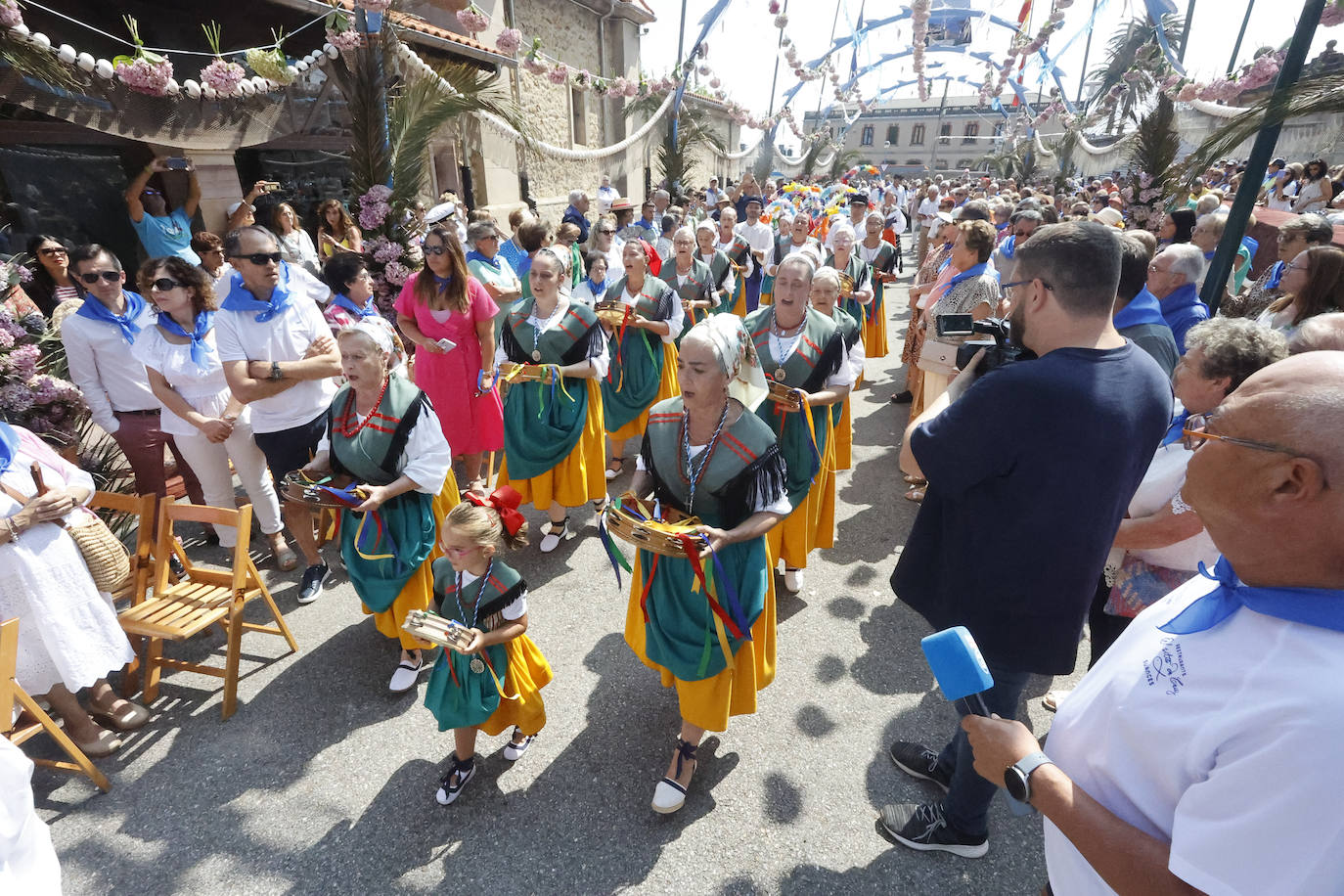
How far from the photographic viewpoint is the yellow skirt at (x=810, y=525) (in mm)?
4047

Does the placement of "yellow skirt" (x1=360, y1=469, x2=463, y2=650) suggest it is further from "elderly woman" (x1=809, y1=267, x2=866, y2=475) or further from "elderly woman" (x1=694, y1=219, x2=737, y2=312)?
"elderly woman" (x1=694, y1=219, x2=737, y2=312)

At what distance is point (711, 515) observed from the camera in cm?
264

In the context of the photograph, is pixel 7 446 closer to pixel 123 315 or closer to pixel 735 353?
pixel 123 315

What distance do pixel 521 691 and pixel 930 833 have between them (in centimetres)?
175

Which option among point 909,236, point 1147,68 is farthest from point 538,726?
point 909,236

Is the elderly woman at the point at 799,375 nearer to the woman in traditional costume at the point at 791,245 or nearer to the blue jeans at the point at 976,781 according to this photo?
the blue jeans at the point at 976,781

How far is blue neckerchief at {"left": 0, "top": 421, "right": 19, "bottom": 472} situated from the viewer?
2.75 meters

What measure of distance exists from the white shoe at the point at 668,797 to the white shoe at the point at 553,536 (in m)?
2.28

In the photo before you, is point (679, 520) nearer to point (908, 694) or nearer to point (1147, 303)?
point (908, 694)

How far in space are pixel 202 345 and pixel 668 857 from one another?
3999 millimetres

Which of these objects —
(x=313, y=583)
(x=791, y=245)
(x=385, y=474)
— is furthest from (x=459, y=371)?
(x=791, y=245)

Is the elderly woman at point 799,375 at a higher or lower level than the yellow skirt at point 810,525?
higher

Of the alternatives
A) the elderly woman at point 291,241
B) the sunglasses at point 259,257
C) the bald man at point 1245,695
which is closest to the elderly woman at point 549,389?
the sunglasses at point 259,257

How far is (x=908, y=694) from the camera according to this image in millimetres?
3342
